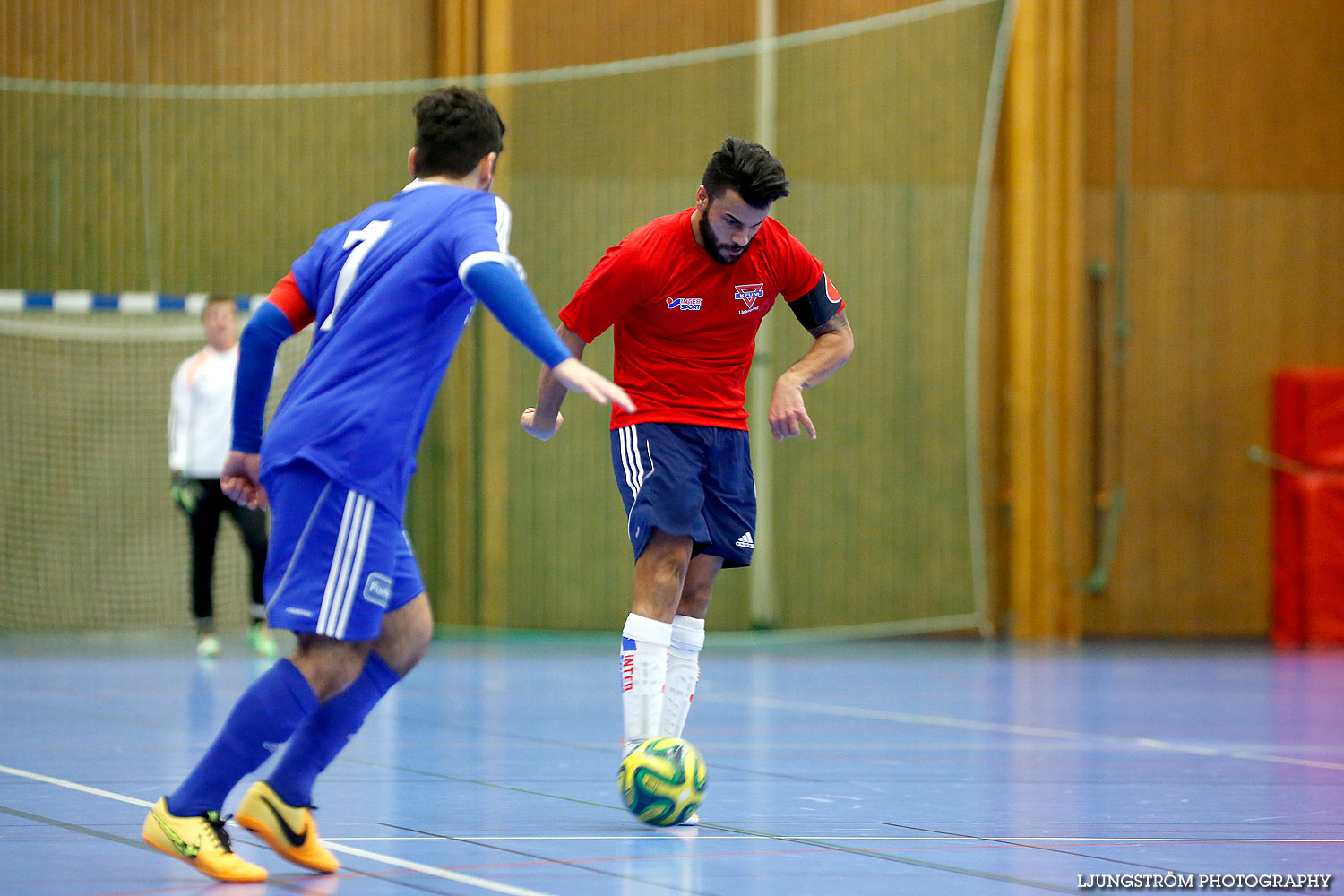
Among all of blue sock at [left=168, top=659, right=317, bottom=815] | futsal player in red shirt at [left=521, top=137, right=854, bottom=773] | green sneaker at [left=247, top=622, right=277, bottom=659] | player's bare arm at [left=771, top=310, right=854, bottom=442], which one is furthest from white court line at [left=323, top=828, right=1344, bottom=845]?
green sneaker at [left=247, top=622, right=277, bottom=659]

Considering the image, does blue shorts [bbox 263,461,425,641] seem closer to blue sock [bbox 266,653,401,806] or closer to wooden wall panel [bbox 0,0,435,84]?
blue sock [bbox 266,653,401,806]

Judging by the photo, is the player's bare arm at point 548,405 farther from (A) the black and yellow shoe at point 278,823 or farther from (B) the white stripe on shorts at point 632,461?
(A) the black and yellow shoe at point 278,823

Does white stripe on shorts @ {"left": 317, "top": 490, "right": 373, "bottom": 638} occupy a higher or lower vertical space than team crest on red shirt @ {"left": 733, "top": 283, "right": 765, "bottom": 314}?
lower

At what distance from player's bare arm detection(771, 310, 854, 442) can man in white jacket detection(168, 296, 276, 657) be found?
496 centimetres

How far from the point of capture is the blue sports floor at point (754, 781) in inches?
128

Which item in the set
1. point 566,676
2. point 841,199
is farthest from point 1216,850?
point 841,199

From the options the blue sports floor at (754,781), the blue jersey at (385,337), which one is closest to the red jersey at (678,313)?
the blue jersey at (385,337)

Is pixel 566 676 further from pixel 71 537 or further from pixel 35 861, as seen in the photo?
pixel 35 861

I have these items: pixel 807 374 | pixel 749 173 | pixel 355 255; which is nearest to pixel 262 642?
pixel 807 374

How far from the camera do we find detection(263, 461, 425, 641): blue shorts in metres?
3.05

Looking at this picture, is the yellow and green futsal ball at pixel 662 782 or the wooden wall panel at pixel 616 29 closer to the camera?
the yellow and green futsal ball at pixel 662 782

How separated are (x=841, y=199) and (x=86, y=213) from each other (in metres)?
5.06

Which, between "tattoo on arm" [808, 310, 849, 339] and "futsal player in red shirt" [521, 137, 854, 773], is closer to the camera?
"futsal player in red shirt" [521, 137, 854, 773]

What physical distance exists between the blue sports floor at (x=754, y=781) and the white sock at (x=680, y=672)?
238 mm
